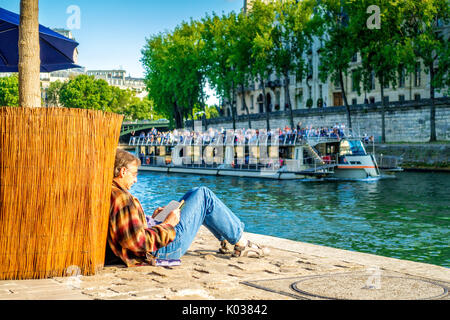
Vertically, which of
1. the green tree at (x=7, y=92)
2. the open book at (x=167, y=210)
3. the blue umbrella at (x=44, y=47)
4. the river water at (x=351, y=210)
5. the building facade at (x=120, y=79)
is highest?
the building facade at (x=120, y=79)

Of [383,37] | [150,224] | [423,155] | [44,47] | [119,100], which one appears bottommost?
[423,155]

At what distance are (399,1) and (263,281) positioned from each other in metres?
35.6

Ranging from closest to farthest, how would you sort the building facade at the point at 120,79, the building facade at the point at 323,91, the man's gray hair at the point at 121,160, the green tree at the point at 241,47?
the man's gray hair at the point at 121,160 → the green tree at the point at 241,47 → the building facade at the point at 323,91 → the building facade at the point at 120,79

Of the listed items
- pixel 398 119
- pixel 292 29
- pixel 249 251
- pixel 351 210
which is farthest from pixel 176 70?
pixel 249 251

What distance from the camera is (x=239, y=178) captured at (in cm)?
3556

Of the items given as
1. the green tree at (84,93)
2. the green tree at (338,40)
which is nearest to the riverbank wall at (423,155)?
the green tree at (338,40)

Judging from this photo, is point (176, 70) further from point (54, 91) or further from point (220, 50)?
point (54, 91)

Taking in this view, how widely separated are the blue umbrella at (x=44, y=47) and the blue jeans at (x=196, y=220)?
4.90 m

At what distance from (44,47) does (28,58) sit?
4638 millimetres

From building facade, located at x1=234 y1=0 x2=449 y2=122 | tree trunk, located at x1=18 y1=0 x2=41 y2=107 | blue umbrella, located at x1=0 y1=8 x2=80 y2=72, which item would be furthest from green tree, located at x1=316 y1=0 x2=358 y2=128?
tree trunk, located at x1=18 y1=0 x2=41 y2=107

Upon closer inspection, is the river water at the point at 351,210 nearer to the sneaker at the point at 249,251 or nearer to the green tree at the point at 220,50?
the sneaker at the point at 249,251

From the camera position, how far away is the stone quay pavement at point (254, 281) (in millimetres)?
4156

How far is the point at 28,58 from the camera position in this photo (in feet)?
18.0
